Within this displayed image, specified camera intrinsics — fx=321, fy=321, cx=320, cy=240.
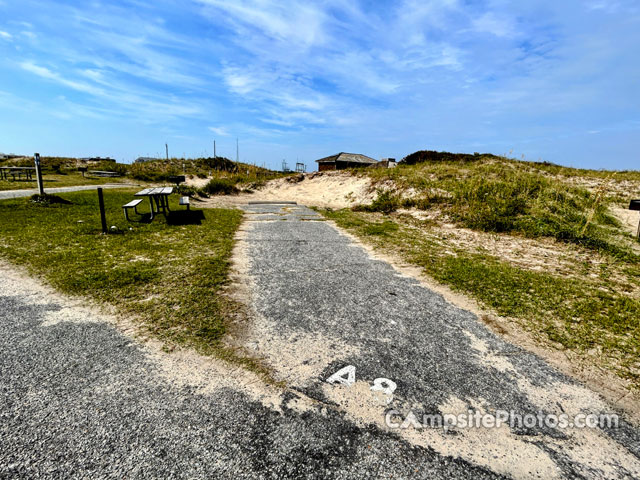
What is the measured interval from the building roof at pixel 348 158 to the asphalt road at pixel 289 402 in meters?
35.6

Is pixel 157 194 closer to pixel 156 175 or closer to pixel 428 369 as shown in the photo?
pixel 428 369

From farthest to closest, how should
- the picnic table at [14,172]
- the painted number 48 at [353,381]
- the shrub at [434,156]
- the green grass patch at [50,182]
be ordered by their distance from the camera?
the shrub at [434,156] < the picnic table at [14,172] < the green grass patch at [50,182] < the painted number 48 at [353,381]

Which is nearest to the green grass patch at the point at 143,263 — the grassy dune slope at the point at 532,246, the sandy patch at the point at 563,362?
the sandy patch at the point at 563,362

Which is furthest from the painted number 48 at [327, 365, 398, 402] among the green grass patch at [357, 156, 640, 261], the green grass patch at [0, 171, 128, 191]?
the green grass patch at [0, 171, 128, 191]

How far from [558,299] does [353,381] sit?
Answer: 3.64 metres

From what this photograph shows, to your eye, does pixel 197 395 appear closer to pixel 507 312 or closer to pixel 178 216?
pixel 507 312

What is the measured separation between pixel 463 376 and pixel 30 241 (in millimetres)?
8365

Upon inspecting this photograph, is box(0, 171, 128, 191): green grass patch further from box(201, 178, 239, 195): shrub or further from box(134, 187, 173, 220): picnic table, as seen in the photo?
box(134, 187, 173, 220): picnic table

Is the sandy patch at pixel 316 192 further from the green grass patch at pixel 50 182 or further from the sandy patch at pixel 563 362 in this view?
the sandy patch at pixel 563 362

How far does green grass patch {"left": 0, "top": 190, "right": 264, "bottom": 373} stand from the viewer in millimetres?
3645

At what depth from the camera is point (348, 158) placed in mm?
38469

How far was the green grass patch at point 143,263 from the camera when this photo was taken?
3645 millimetres

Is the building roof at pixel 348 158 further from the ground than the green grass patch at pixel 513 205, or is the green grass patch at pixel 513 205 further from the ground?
the building roof at pixel 348 158

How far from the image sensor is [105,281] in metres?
4.66
